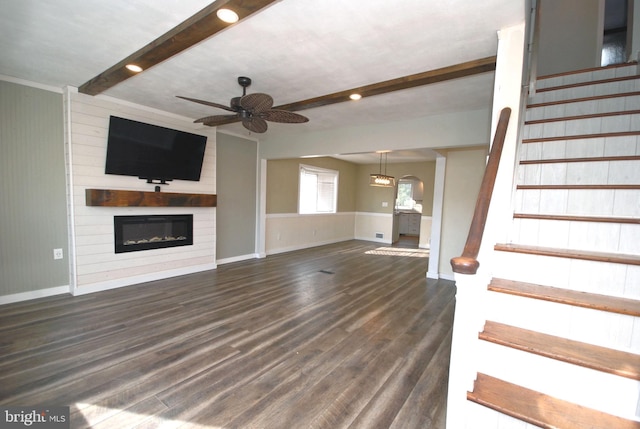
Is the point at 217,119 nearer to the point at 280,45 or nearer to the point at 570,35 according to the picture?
the point at 280,45

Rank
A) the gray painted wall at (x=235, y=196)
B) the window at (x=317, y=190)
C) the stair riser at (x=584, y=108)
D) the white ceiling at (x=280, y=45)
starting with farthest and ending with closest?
the window at (x=317, y=190) < the gray painted wall at (x=235, y=196) < the stair riser at (x=584, y=108) < the white ceiling at (x=280, y=45)

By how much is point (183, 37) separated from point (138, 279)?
11.2ft

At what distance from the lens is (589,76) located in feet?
9.77

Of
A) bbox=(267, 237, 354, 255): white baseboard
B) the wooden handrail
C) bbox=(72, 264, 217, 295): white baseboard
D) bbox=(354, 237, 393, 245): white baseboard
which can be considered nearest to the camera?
the wooden handrail

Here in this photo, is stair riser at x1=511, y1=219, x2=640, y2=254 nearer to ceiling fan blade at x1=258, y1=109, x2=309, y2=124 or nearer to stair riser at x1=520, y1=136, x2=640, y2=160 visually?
stair riser at x1=520, y1=136, x2=640, y2=160

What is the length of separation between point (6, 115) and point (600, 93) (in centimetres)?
620

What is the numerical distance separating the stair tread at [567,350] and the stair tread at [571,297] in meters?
0.19

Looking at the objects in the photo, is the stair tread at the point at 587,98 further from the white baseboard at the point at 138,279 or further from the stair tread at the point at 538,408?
the white baseboard at the point at 138,279

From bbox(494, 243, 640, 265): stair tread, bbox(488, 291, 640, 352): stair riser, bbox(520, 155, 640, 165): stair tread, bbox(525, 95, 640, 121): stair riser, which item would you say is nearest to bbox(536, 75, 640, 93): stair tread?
bbox(525, 95, 640, 121): stair riser

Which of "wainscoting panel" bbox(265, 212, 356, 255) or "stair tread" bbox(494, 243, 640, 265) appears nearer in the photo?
"stair tread" bbox(494, 243, 640, 265)

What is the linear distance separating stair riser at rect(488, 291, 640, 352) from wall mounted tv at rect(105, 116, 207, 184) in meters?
4.31

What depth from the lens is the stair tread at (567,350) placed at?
1.17 metres

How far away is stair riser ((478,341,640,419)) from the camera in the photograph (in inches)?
45.9

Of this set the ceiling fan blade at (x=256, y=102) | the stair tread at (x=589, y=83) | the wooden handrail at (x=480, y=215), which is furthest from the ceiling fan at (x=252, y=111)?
the stair tread at (x=589, y=83)
